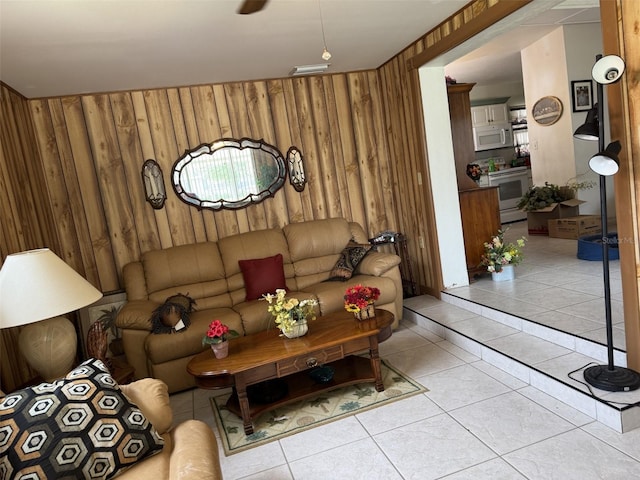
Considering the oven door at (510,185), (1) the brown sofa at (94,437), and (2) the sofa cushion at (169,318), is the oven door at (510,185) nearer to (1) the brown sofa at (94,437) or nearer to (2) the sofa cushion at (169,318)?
(2) the sofa cushion at (169,318)

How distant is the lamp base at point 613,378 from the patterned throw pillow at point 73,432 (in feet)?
7.30

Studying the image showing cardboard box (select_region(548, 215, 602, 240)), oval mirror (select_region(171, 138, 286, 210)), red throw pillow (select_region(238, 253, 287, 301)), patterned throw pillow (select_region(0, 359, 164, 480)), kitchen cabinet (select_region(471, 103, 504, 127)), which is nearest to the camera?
→ patterned throw pillow (select_region(0, 359, 164, 480))

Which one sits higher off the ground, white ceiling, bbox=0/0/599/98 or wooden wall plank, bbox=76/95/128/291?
white ceiling, bbox=0/0/599/98

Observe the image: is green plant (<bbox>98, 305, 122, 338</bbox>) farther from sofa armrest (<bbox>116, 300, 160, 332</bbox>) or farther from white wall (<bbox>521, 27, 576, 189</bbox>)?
white wall (<bbox>521, 27, 576, 189</bbox>)

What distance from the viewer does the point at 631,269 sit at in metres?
2.36

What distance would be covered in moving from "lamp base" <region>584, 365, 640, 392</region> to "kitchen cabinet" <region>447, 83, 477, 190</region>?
8.52 ft

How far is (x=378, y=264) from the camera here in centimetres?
408

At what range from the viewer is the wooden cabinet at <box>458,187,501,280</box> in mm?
4598

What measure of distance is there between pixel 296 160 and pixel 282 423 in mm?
2781

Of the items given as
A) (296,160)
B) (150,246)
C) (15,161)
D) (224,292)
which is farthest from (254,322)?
(15,161)

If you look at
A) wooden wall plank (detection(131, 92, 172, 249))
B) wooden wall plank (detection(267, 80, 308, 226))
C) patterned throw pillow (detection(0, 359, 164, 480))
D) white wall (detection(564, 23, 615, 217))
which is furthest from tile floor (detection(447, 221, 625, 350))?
wooden wall plank (detection(131, 92, 172, 249))

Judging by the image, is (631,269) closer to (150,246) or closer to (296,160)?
(296,160)

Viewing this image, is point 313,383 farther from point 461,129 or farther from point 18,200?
point 461,129

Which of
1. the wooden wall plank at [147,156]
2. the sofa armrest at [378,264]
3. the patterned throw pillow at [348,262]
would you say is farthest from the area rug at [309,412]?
the wooden wall plank at [147,156]
